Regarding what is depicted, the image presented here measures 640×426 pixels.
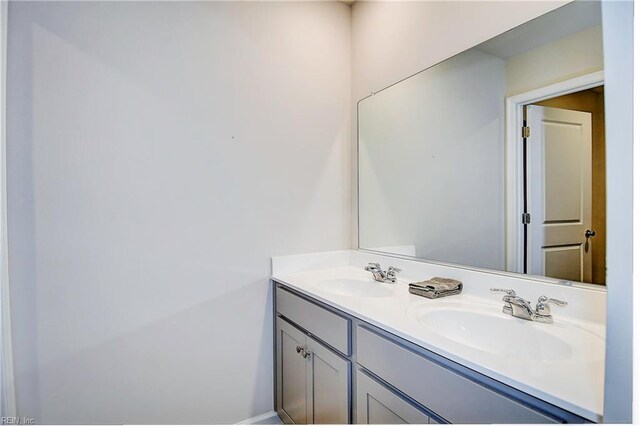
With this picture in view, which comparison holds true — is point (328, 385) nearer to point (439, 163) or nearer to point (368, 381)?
point (368, 381)

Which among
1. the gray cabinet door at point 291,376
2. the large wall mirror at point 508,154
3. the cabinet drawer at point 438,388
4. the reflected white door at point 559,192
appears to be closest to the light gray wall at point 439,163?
the large wall mirror at point 508,154

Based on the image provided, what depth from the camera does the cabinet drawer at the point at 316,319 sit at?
1.36m

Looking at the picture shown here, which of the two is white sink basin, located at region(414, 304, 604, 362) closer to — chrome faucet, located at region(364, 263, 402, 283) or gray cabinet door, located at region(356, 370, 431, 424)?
gray cabinet door, located at region(356, 370, 431, 424)

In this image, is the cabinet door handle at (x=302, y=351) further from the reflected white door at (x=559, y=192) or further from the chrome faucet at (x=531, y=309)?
the reflected white door at (x=559, y=192)

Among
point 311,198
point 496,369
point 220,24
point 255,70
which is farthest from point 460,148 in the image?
point 220,24

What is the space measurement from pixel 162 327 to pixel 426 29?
197cm

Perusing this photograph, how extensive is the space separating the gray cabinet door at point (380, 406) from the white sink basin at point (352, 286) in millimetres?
546

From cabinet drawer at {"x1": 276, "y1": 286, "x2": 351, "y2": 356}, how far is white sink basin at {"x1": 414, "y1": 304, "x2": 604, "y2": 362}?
32 centimetres

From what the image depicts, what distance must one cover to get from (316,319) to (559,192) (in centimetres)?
108

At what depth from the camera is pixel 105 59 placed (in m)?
1.53

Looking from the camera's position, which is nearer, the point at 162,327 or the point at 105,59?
the point at 105,59

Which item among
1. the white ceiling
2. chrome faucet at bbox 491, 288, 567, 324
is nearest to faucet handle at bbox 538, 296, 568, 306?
chrome faucet at bbox 491, 288, 567, 324

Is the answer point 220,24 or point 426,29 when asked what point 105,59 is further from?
point 426,29

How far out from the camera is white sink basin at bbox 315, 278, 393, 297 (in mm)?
1765
